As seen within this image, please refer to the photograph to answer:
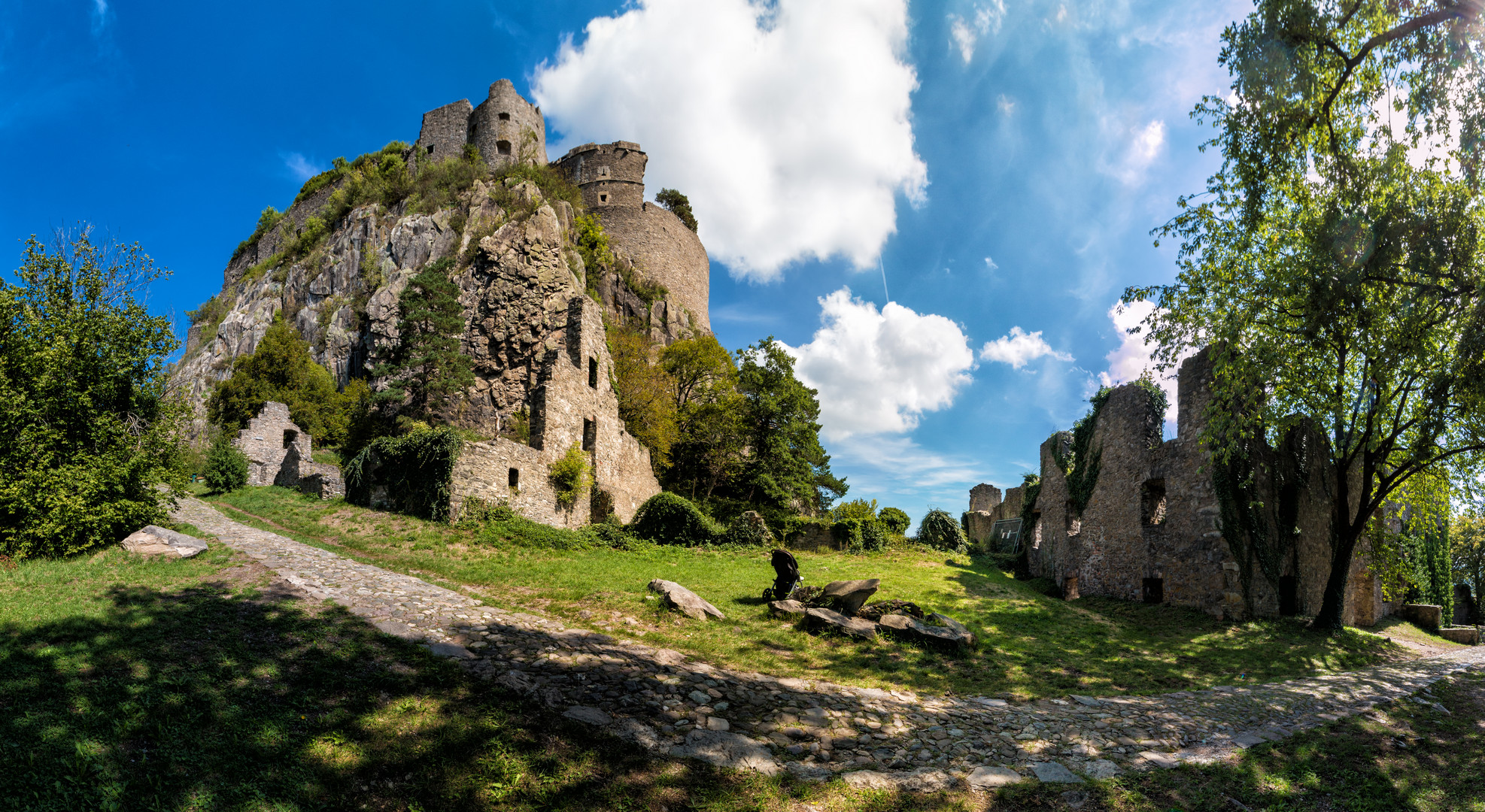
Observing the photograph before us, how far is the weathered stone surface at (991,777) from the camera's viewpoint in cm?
488

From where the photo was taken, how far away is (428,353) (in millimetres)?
23125

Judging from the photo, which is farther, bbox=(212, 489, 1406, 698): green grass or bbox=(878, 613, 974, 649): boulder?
bbox=(878, 613, 974, 649): boulder

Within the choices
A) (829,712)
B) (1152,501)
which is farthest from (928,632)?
(1152,501)

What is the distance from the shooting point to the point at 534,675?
5906mm

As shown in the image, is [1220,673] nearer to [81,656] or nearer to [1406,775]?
[1406,775]

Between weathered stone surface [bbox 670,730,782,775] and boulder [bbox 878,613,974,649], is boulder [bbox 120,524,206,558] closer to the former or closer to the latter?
weathered stone surface [bbox 670,730,782,775]

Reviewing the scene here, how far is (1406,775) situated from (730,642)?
6.67 meters

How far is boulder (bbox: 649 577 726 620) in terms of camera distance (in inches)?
367

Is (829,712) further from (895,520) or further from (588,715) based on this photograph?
(895,520)

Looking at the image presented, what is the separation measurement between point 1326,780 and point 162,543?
14628mm

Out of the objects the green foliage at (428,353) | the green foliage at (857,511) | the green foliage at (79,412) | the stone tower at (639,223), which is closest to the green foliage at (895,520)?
the green foliage at (857,511)

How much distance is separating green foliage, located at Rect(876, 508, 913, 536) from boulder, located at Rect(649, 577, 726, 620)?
15.2 m

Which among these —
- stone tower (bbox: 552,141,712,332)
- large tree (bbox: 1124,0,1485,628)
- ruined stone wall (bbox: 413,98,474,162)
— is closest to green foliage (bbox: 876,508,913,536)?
large tree (bbox: 1124,0,1485,628)

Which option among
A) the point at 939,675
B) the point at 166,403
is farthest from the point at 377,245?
the point at 939,675
